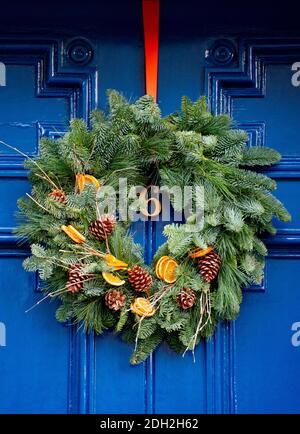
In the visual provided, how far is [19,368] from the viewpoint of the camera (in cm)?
156

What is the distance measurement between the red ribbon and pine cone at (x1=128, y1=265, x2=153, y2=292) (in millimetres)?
350

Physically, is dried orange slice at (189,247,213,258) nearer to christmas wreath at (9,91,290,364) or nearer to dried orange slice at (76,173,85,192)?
christmas wreath at (9,91,290,364)

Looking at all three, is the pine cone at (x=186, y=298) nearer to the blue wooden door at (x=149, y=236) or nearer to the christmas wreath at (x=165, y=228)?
the christmas wreath at (x=165, y=228)

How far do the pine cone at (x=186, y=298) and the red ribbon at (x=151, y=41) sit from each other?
388 mm

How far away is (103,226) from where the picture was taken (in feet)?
4.73

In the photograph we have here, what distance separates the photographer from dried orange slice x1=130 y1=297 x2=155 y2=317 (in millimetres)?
1437

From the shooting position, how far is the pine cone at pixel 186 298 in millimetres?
1430

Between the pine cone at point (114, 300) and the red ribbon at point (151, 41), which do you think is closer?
the pine cone at point (114, 300)

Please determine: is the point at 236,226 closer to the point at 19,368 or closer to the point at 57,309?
the point at 57,309

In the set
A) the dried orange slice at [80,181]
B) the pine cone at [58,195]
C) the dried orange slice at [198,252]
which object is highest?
the dried orange slice at [80,181]

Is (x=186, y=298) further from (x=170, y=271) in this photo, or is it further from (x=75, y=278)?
(x=75, y=278)

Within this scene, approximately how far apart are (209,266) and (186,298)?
69 mm

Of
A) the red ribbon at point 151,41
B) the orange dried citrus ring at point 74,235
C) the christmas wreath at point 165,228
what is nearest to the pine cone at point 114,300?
the christmas wreath at point 165,228

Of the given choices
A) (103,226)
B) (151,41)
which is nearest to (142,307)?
(103,226)
